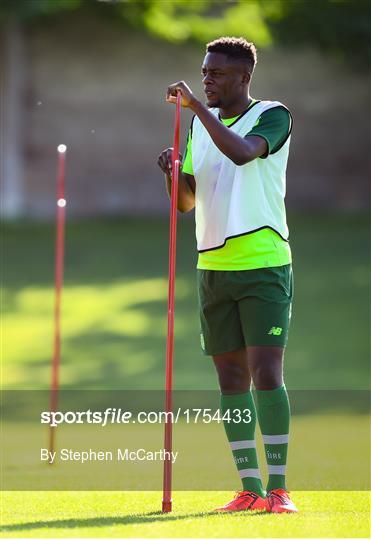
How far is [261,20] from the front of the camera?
2191 cm

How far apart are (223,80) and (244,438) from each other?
1416mm

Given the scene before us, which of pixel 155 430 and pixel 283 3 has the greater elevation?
pixel 283 3

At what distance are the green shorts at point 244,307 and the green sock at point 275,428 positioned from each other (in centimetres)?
21

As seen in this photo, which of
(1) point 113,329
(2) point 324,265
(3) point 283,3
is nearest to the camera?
(1) point 113,329

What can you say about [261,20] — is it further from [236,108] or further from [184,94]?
[184,94]

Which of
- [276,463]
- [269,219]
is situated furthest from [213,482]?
[269,219]

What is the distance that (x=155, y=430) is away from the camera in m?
8.67

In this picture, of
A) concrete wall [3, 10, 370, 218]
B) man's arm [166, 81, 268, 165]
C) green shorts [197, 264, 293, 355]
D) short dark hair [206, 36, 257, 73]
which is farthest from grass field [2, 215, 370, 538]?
short dark hair [206, 36, 257, 73]

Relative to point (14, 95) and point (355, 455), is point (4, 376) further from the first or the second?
point (14, 95)

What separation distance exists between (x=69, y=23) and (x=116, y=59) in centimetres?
103

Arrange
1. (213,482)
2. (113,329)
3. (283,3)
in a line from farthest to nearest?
(283,3) < (113,329) < (213,482)

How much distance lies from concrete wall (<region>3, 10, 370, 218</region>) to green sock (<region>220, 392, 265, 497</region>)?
681 inches

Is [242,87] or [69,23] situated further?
[69,23]

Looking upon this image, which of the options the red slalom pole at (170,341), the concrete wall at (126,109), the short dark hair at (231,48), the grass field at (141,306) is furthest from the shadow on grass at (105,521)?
the concrete wall at (126,109)
